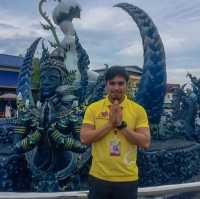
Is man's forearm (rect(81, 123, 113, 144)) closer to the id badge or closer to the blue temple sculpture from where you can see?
the id badge

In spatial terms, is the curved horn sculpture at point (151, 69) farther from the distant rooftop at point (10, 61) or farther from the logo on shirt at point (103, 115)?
the distant rooftop at point (10, 61)

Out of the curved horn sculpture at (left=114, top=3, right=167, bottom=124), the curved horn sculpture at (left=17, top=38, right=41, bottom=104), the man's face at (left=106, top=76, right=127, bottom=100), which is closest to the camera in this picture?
the man's face at (left=106, top=76, right=127, bottom=100)

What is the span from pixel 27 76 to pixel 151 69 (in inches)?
114

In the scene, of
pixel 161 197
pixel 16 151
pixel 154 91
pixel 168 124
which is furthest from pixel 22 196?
pixel 168 124

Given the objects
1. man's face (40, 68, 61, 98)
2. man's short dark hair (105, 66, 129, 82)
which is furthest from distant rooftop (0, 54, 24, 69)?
man's short dark hair (105, 66, 129, 82)

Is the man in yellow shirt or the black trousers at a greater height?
the man in yellow shirt

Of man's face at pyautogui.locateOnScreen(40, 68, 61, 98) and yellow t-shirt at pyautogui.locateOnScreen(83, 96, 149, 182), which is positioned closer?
yellow t-shirt at pyautogui.locateOnScreen(83, 96, 149, 182)

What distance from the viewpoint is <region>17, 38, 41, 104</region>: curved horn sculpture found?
9.84 meters

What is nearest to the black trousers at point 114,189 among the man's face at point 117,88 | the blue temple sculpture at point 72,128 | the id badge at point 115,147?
the id badge at point 115,147

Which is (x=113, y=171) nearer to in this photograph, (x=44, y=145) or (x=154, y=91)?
(x=44, y=145)

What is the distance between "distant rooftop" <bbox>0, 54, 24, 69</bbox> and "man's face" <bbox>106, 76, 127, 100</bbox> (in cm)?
3234

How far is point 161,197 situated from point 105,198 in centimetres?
70

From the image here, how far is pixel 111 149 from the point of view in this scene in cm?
248

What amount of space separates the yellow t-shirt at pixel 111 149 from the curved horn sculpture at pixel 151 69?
24.5ft
